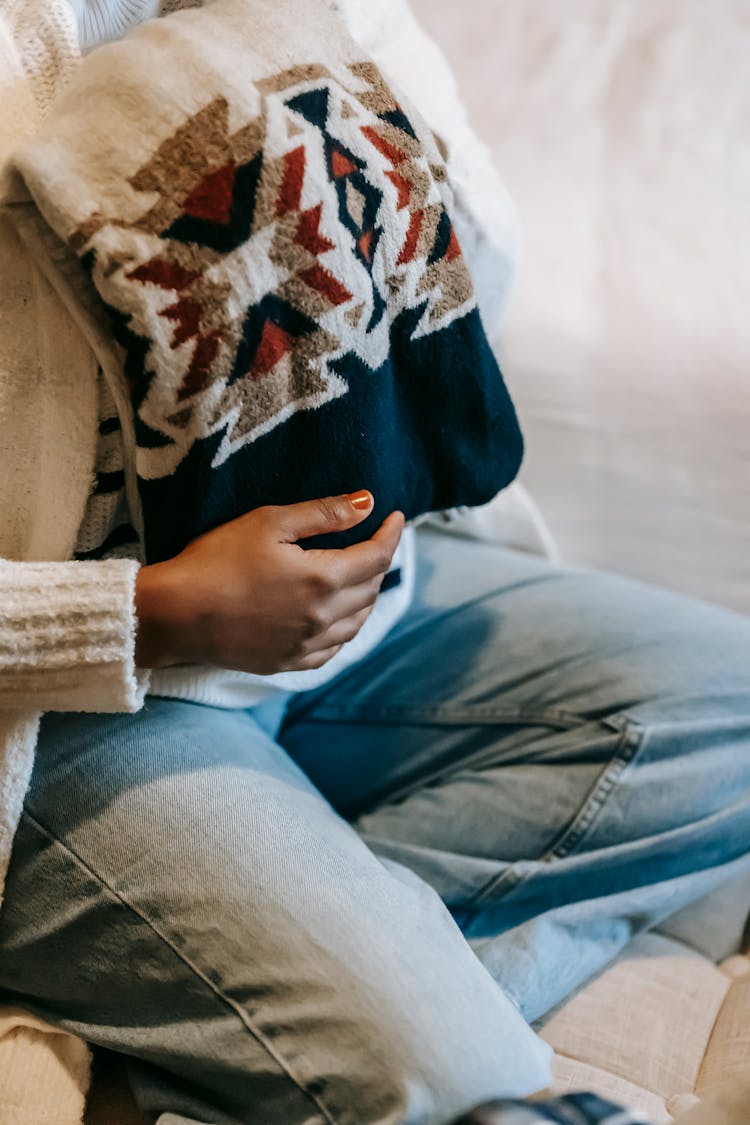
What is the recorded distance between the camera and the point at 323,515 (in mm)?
583

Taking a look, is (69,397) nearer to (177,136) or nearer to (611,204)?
(177,136)

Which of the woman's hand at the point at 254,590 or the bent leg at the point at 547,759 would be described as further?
the bent leg at the point at 547,759

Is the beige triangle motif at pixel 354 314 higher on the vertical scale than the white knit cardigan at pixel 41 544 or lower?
higher

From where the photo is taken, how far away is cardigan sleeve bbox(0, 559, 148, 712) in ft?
1.76

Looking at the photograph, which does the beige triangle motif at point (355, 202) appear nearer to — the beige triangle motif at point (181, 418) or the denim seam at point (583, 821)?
the beige triangle motif at point (181, 418)

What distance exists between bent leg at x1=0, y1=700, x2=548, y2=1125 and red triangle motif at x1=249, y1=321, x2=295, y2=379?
0.76ft

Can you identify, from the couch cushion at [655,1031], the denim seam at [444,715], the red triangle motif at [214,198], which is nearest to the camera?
the red triangle motif at [214,198]

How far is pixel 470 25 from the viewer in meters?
1.25

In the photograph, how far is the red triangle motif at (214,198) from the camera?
1.67ft

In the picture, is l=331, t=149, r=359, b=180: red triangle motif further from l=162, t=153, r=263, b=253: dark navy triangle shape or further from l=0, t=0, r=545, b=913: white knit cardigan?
l=0, t=0, r=545, b=913: white knit cardigan

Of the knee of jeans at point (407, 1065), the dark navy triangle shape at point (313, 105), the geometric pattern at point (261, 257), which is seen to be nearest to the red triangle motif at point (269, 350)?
the geometric pattern at point (261, 257)

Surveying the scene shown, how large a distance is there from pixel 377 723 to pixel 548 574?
0.68 ft

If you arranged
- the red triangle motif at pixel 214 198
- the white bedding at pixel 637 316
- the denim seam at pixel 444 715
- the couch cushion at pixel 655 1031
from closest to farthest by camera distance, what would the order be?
the red triangle motif at pixel 214 198 < the couch cushion at pixel 655 1031 < the denim seam at pixel 444 715 < the white bedding at pixel 637 316

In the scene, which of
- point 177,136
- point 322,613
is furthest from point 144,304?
point 322,613
